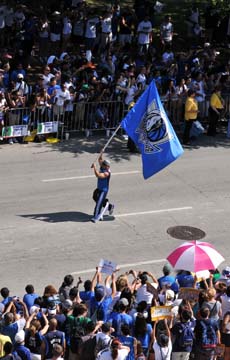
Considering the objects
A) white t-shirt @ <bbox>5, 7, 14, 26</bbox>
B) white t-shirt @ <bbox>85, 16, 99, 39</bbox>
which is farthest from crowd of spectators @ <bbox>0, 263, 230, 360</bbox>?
white t-shirt @ <bbox>5, 7, 14, 26</bbox>

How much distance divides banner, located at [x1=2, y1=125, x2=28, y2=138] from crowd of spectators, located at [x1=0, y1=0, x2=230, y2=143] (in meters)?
0.25

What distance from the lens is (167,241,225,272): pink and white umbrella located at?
14266 mm

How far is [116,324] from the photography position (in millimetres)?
12359

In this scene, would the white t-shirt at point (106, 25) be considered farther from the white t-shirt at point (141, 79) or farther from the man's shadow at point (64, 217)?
the man's shadow at point (64, 217)

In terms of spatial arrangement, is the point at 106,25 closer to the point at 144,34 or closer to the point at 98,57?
the point at 98,57

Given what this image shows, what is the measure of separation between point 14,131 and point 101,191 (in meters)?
5.11

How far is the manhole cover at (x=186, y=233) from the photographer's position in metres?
18.8

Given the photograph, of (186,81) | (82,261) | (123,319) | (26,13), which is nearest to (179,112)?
(186,81)

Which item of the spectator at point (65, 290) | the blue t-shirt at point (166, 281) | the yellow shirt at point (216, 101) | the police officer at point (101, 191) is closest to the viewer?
the spectator at point (65, 290)

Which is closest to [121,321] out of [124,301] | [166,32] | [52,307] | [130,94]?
[124,301]

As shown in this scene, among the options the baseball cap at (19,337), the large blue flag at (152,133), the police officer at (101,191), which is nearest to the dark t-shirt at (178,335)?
the baseball cap at (19,337)

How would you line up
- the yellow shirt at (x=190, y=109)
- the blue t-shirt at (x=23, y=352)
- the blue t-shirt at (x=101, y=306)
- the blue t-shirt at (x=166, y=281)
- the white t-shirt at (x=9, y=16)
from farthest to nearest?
1. the white t-shirt at (x=9, y=16)
2. the yellow shirt at (x=190, y=109)
3. the blue t-shirt at (x=166, y=281)
4. the blue t-shirt at (x=101, y=306)
5. the blue t-shirt at (x=23, y=352)

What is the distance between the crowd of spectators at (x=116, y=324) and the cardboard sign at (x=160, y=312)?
1.1 inches

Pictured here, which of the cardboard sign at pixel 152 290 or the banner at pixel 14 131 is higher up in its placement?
the banner at pixel 14 131
